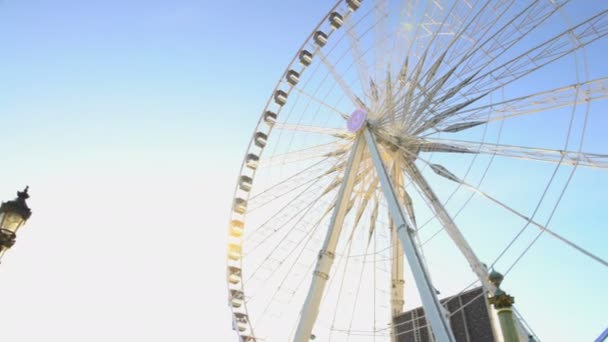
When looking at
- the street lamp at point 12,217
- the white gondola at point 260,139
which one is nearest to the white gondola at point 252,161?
the white gondola at point 260,139

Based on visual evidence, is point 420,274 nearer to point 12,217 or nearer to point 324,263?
point 324,263

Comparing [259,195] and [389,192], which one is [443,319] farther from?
[259,195]

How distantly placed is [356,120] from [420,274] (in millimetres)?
6950

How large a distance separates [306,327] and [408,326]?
6.62m

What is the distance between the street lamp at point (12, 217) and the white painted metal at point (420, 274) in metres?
6.67

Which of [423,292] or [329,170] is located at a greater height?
[329,170]

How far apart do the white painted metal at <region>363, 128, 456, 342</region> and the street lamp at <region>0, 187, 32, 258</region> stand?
667 centimetres

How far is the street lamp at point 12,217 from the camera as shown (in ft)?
17.4

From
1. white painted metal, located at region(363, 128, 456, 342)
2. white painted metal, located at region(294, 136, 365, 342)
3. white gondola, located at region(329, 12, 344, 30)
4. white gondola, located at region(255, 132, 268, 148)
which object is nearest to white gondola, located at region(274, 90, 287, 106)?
white gondola, located at region(255, 132, 268, 148)

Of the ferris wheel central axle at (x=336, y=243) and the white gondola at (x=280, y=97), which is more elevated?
the white gondola at (x=280, y=97)

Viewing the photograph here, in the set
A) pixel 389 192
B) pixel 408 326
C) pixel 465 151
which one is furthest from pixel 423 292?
pixel 408 326

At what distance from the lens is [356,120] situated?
15445mm

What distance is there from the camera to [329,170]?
670 inches

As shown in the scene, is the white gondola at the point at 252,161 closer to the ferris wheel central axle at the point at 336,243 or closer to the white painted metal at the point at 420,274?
the ferris wheel central axle at the point at 336,243
